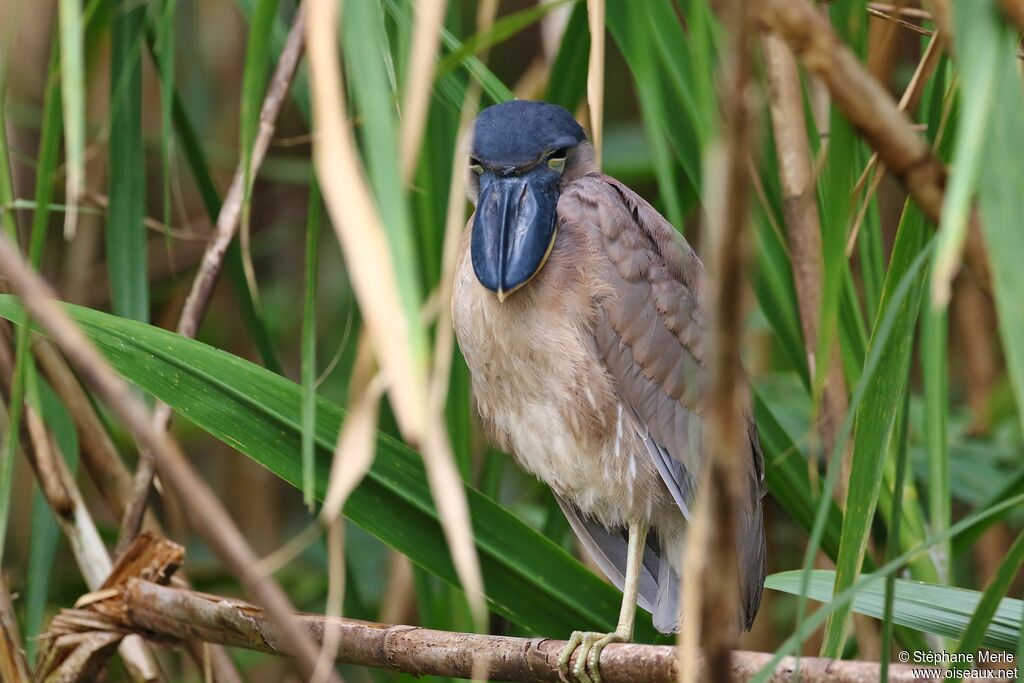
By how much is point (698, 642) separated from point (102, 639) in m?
1.21

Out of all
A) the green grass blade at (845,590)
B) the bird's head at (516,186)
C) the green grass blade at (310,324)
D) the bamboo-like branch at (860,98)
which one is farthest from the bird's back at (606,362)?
the bamboo-like branch at (860,98)

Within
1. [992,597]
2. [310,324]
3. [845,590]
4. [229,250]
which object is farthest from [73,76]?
[229,250]

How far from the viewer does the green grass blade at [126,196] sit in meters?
1.88

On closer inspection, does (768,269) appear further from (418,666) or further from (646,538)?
(418,666)

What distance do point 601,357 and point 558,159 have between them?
351mm

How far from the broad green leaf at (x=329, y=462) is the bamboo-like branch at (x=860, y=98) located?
884mm

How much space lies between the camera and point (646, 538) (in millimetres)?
2180

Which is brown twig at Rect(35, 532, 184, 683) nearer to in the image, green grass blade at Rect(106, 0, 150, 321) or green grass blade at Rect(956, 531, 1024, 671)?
green grass blade at Rect(106, 0, 150, 321)

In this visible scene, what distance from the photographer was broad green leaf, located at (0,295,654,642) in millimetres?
1438

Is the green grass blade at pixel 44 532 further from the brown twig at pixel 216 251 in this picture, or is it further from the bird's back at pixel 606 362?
the bird's back at pixel 606 362

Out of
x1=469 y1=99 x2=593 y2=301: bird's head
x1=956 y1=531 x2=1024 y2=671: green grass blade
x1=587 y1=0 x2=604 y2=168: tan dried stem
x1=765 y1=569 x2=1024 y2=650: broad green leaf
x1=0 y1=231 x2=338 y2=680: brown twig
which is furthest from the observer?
x1=469 y1=99 x2=593 y2=301: bird's head

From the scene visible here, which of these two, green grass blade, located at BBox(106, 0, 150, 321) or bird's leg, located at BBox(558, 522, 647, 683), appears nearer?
bird's leg, located at BBox(558, 522, 647, 683)

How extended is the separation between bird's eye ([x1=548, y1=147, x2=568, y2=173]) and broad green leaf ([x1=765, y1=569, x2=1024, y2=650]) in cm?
86

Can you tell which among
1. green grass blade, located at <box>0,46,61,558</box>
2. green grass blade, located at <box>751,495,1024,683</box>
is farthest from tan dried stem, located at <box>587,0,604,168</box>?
green grass blade, located at <box>0,46,61,558</box>
